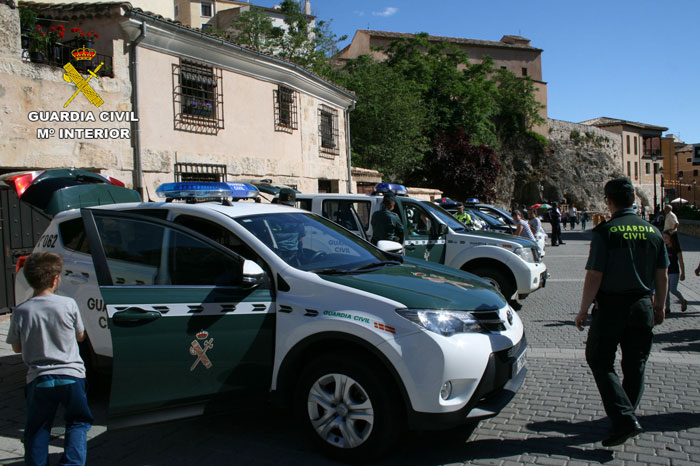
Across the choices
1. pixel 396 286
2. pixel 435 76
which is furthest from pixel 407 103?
pixel 396 286

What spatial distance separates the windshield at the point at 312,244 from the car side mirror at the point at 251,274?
1.13ft

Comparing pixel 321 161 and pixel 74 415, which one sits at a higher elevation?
pixel 321 161

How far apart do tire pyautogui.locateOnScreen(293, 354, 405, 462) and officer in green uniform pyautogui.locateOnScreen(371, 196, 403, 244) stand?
481 cm

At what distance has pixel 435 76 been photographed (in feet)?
124

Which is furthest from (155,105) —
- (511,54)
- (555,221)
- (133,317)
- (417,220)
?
(511,54)

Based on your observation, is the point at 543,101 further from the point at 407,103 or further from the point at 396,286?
the point at 396,286

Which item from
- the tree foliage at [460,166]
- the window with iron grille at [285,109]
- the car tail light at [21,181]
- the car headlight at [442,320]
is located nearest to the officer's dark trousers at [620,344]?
the car headlight at [442,320]

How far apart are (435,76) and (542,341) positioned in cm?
3317

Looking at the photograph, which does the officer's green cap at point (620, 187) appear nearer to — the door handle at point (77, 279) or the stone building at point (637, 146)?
the door handle at point (77, 279)

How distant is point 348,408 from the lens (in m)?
3.63

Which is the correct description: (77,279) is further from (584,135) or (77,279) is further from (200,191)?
(584,135)

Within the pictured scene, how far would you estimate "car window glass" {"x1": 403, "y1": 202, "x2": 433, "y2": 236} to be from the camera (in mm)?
9156

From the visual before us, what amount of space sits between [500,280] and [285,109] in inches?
392

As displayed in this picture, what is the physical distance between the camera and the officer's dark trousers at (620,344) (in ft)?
12.2
